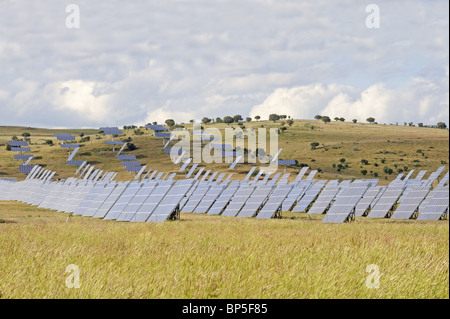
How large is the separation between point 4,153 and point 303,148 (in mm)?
72636

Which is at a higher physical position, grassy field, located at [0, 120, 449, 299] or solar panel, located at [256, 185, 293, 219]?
solar panel, located at [256, 185, 293, 219]

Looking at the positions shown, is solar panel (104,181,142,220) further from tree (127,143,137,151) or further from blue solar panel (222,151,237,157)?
tree (127,143,137,151)

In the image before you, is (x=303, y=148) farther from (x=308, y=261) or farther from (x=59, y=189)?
(x=308, y=261)

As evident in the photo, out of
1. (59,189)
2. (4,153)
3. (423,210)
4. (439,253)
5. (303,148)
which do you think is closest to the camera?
(439,253)

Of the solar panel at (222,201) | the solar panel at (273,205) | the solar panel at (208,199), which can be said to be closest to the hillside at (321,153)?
the solar panel at (208,199)

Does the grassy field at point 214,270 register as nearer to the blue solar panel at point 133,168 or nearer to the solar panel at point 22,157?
the blue solar panel at point 133,168

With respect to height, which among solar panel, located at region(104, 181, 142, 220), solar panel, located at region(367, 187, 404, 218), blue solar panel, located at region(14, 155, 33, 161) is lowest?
solar panel, located at region(104, 181, 142, 220)

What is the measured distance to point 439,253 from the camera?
18.3 metres

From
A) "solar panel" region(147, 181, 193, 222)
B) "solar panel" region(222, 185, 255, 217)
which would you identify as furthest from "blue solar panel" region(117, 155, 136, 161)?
"solar panel" region(147, 181, 193, 222)

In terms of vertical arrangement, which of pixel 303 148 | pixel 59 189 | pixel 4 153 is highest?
pixel 303 148

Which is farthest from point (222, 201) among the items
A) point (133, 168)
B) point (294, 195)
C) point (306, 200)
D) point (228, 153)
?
A: point (228, 153)

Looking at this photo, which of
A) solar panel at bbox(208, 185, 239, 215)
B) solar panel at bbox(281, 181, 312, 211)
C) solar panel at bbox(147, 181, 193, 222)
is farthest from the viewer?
solar panel at bbox(281, 181, 312, 211)

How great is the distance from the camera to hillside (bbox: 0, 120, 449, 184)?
130m
